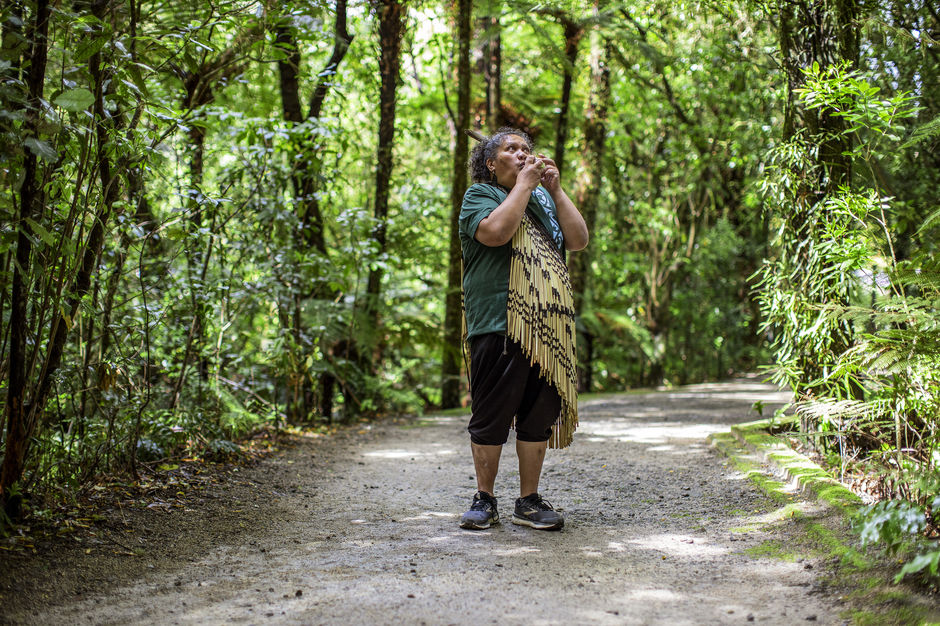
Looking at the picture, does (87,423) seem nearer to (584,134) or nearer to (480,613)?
(480,613)

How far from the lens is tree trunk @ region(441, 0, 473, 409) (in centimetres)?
913

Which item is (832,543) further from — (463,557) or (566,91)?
(566,91)

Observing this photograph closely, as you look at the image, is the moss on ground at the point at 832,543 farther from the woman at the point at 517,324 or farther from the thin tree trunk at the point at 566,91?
the thin tree trunk at the point at 566,91

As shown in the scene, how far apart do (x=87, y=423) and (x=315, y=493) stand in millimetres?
1365

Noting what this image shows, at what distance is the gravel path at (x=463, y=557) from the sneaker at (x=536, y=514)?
74 millimetres

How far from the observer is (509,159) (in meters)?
3.82

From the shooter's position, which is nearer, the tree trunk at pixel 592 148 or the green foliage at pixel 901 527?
the green foliage at pixel 901 527

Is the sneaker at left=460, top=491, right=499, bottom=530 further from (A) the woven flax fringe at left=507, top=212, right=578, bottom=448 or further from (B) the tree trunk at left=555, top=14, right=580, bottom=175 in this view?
(B) the tree trunk at left=555, top=14, right=580, bottom=175

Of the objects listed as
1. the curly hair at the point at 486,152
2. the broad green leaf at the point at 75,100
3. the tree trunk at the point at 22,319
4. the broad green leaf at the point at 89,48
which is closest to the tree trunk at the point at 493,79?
the curly hair at the point at 486,152

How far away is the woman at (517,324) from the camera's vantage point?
3602mm

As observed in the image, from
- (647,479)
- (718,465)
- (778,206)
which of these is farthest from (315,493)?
(778,206)

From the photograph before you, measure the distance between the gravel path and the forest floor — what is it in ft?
0.03

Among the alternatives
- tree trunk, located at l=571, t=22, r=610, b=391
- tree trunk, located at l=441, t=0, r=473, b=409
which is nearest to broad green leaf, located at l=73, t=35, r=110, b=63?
tree trunk, located at l=441, t=0, r=473, b=409

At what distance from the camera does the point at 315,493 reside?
185 inches
